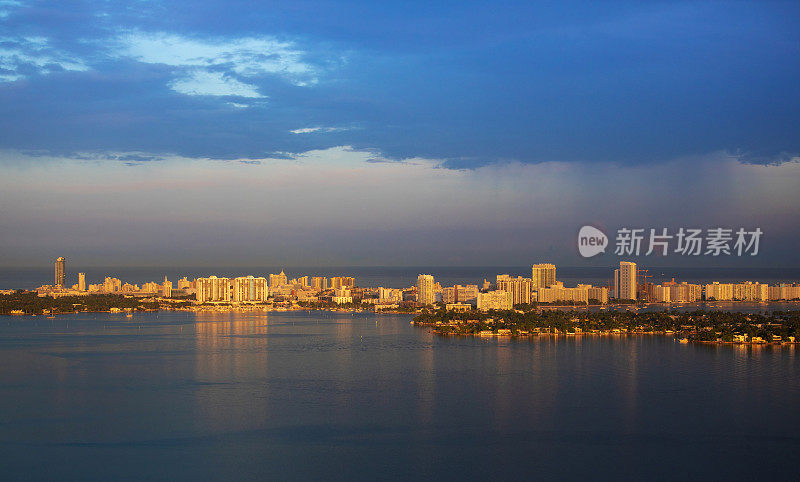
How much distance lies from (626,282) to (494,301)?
882 centimetres

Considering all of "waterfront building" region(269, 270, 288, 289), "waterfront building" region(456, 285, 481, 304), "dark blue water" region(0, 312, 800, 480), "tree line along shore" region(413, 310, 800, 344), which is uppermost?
"waterfront building" region(269, 270, 288, 289)

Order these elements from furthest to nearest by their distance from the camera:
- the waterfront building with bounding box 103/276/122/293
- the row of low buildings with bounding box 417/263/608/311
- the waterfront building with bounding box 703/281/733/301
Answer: the waterfront building with bounding box 103/276/122/293
the waterfront building with bounding box 703/281/733/301
the row of low buildings with bounding box 417/263/608/311

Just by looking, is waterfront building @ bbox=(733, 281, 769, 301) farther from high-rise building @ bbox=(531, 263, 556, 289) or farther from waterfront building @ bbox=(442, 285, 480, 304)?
waterfront building @ bbox=(442, 285, 480, 304)

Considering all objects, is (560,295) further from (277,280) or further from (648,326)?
(277,280)

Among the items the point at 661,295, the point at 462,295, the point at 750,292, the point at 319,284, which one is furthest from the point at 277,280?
the point at 750,292

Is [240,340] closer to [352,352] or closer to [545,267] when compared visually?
[352,352]

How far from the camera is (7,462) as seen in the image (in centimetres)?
534

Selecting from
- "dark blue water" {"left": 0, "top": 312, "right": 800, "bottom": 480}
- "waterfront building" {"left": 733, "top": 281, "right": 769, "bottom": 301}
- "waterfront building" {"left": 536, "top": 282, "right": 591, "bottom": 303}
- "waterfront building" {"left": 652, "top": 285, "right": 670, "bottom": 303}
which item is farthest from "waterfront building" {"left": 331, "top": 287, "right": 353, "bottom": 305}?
"dark blue water" {"left": 0, "top": 312, "right": 800, "bottom": 480}

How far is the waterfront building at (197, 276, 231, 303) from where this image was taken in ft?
84.4

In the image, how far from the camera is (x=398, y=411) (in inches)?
270

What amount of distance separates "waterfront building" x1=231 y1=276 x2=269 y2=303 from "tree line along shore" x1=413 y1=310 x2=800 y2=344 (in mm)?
10703

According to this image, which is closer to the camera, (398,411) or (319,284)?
(398,411)

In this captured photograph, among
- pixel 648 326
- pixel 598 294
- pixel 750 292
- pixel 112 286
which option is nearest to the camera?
pixel 648 326

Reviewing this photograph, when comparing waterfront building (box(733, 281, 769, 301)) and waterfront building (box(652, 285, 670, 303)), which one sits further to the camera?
waterfront building (box(733, 281, 769, 301))
